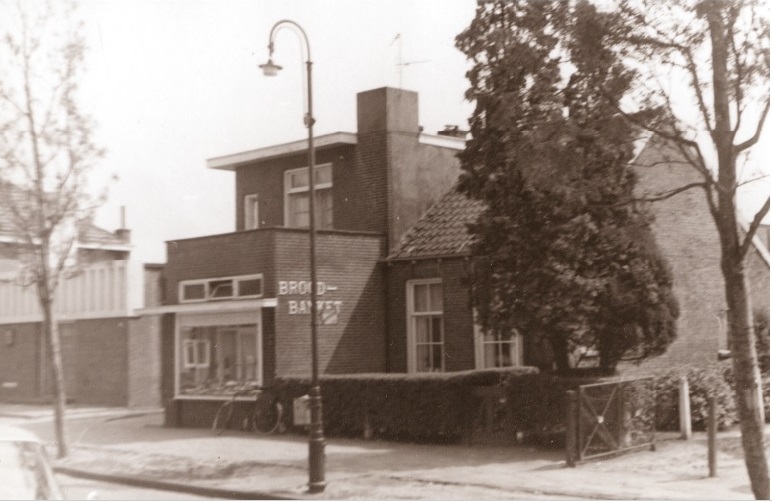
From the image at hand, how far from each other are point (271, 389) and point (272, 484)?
274 inches

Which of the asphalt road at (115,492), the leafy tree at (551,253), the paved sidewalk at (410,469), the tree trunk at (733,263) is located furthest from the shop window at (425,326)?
the tree trunk at (733,263)

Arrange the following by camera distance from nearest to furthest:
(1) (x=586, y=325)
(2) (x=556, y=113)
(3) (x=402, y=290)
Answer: (2) (x=556, y=113) < (1) (x=586, y=325) < (3) (x=402, y=290)

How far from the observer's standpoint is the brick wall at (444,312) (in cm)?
2309

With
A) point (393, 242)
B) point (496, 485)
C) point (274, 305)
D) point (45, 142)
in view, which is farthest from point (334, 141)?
point (496, 485)

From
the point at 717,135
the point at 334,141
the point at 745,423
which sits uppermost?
the point at 334,141

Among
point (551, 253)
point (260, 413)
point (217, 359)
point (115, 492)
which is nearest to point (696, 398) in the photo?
point (551, 253)

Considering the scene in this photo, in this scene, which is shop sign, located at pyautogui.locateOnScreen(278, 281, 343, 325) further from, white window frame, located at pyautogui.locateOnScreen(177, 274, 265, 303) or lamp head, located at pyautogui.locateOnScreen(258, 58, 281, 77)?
lamp head, located at pyautogui.locateOnScreen(258, 58, 281, 77)

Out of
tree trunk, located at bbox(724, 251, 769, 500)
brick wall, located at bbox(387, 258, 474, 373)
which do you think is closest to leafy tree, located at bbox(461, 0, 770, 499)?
tree trunk, located at bbox(724, 251, 769, 500)

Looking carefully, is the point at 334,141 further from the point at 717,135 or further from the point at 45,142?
the point at 717,135

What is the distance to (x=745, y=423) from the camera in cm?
1019

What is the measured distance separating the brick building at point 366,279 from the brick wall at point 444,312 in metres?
0.03

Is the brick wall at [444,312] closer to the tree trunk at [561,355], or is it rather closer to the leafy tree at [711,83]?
the tree trunk at [561,355]

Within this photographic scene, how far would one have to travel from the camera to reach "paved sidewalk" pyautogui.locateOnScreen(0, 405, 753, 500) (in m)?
13.5

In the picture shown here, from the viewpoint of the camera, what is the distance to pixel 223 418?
901 inches
